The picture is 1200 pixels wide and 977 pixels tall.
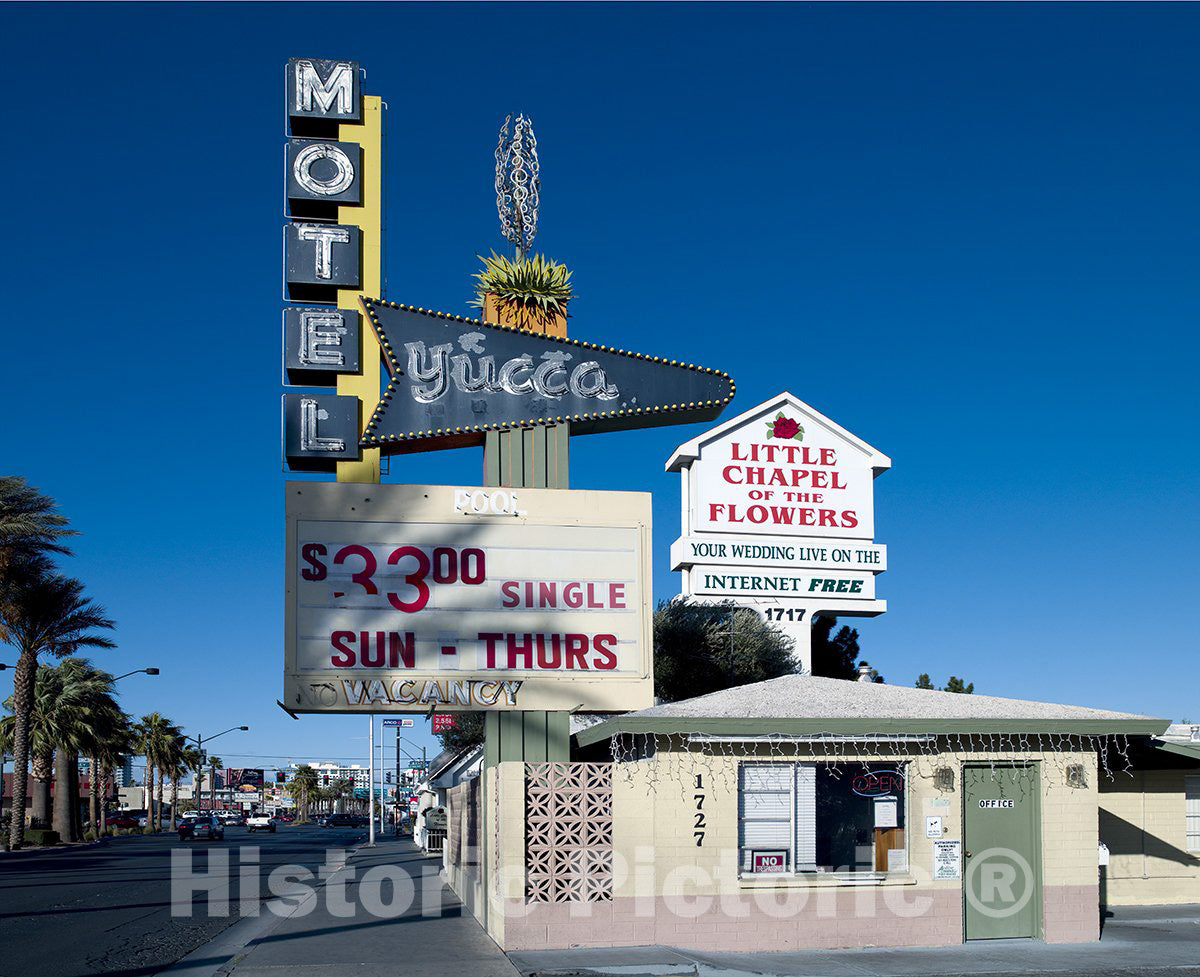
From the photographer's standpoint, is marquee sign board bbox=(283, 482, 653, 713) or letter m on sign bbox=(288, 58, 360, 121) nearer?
marquee sign board bbox=(283, 482, 653, 713)

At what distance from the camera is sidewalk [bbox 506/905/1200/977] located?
14234 millimetres

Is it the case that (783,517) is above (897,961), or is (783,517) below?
above

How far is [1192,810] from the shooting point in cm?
2108

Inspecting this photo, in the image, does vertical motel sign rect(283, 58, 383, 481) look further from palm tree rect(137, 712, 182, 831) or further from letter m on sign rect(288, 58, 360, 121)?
palm tree rect(137, 712, 182, 831)

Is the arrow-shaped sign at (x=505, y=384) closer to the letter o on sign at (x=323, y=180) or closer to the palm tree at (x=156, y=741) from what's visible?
the letter o on sign at (x=323, y=180)

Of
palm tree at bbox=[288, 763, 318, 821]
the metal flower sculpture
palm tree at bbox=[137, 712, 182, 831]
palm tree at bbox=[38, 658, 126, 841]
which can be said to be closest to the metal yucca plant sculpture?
the metal flower sculpture

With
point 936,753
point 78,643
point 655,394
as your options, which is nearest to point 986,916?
point 936,753

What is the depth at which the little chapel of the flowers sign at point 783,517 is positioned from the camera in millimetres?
31656

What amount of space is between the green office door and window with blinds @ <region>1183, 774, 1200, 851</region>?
5763 mm

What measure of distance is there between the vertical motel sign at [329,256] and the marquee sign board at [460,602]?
3.15 meters

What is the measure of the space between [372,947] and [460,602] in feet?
15.4

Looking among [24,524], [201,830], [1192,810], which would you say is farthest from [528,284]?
[201,830]

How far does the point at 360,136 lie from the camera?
21594 millimetres

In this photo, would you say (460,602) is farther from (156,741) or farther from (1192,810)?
(156,741)
